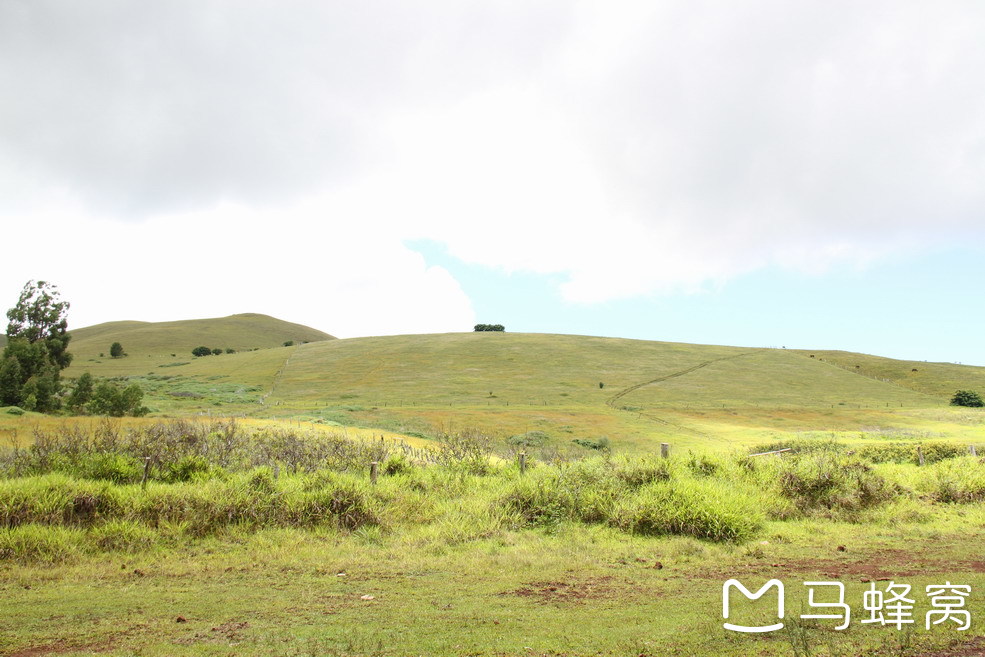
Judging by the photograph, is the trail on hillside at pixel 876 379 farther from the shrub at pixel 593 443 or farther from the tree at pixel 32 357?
the tree at pixel 32 357

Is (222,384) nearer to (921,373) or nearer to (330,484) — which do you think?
(330,484)

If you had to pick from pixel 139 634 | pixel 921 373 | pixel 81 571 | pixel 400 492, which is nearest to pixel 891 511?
pixel 400 492

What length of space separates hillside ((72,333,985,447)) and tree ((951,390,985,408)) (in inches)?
118

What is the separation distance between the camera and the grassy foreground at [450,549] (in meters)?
6.95

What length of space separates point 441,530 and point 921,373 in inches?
4054

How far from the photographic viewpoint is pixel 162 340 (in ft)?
457

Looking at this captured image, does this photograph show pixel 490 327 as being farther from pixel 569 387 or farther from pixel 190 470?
pixel 190 470

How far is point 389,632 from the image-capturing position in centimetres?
713

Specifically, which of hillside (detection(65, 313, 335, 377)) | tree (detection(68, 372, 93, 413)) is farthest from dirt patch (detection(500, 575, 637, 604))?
hillside (detection(65, 313, 335, 377))
